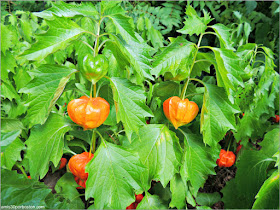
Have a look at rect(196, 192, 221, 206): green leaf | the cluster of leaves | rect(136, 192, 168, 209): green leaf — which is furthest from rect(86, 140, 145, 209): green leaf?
rect(196, 192, 221, 206): green leaf

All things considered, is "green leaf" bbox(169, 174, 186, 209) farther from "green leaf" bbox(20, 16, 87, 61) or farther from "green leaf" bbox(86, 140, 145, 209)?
"green leaf" bbox(20, 16, 87, 61)

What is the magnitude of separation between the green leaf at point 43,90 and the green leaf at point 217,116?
15.6 inches

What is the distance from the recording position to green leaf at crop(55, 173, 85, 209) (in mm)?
845

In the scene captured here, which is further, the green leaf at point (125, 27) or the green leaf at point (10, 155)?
the green leaf at point (10, 155)

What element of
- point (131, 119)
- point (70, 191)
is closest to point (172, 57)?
point (131, 119)

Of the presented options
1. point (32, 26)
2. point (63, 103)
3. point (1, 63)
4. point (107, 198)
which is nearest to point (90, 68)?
point (107, 198)

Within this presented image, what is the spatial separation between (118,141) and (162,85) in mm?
257

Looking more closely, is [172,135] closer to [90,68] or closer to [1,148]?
[90,68]

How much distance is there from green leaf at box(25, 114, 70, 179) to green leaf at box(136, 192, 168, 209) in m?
0.34

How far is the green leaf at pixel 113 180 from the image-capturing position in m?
0.58

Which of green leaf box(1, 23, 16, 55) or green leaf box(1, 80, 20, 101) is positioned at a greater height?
green leaf box(1, 23, 16, 55)

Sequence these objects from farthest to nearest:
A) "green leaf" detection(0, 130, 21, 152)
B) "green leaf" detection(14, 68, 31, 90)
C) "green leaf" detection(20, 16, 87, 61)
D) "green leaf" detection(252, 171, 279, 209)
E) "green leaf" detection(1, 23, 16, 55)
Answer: "green leaf" detection(14, 68, 31, 90) < "green leaf" detection(1, 23, 16, 55) < "green leaf" detection(252, 171, 279, 209) < "green leaf" detection(20, 16, 87, 61) < "green leaf" detection(0, 130, 21, 152)

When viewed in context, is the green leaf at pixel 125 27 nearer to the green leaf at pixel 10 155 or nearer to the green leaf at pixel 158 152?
the green leaf at pixel 158 152

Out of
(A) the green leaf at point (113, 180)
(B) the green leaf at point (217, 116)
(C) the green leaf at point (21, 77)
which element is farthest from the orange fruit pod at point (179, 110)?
(C) the green leaf at point (21, 77)
